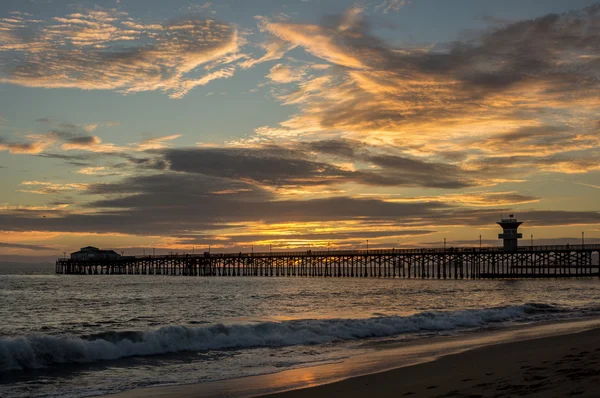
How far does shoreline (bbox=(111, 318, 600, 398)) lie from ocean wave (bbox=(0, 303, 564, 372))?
324 cm

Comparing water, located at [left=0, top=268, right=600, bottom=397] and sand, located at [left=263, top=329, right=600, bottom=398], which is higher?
sand, located at [left=263, top=329, right=600, bottom=398]

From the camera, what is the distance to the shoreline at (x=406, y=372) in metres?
9.84

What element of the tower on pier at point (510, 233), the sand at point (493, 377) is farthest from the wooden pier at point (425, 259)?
the sand at point (493, 377)

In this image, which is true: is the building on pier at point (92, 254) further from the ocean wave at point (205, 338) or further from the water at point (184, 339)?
the ocean wave at point (205, 338)

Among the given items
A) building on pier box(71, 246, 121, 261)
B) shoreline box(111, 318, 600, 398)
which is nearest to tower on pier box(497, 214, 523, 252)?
shoreline box(111, 318, 600, 398)

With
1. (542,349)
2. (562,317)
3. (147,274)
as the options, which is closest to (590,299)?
(562,317)

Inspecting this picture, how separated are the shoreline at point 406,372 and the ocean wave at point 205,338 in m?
3.24

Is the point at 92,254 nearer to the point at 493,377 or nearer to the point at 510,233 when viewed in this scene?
the point at 510,233

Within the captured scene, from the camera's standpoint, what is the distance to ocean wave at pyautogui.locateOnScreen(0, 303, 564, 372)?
46.2 feet

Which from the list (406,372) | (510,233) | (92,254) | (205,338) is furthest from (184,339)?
(92,254)

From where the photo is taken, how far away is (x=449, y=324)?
75.0 ft

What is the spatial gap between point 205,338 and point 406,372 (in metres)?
7.87

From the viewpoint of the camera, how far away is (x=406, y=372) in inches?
458

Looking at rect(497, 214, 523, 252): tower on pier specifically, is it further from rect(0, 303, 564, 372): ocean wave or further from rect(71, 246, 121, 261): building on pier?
rect(71, 246, 121, 261): building on pier
